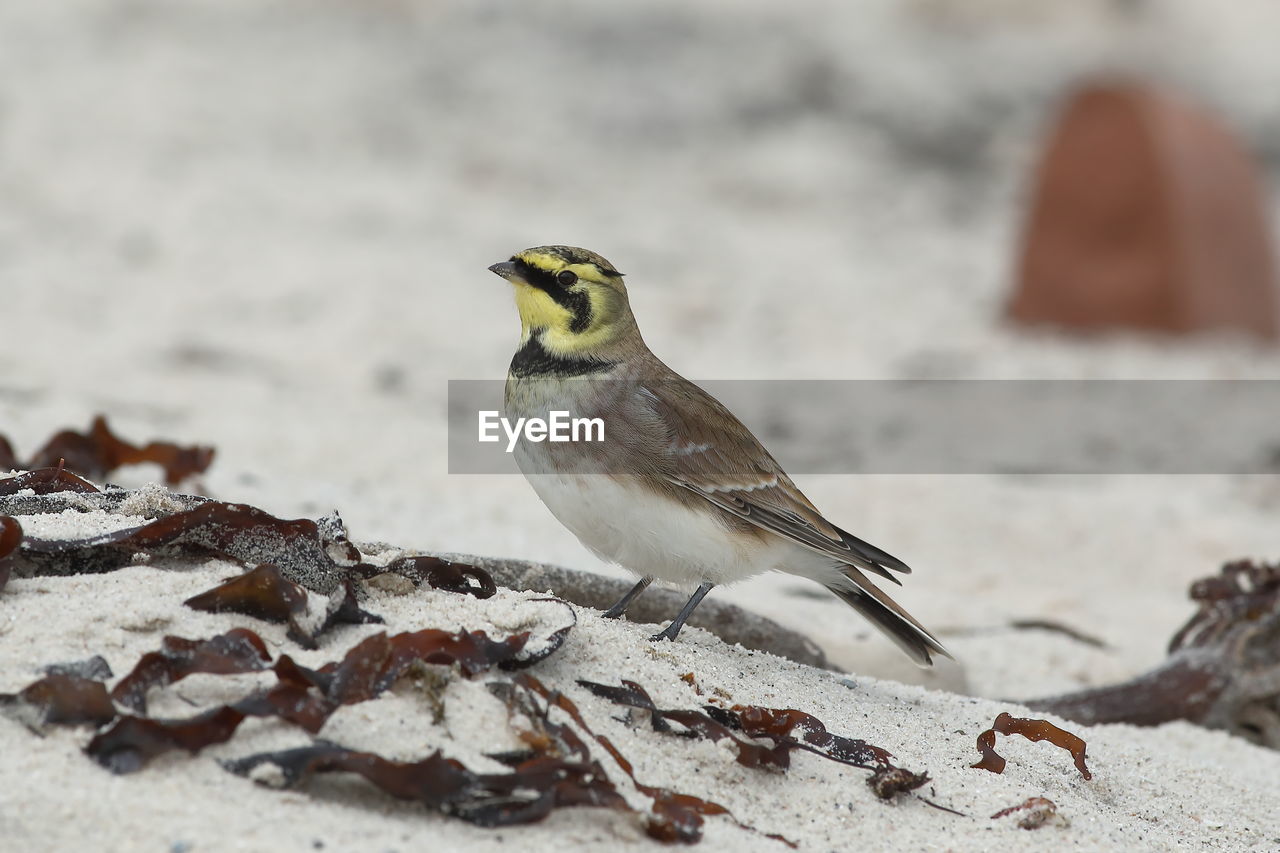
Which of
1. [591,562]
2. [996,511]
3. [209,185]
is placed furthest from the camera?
[209,185]

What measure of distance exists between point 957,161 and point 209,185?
321 inches

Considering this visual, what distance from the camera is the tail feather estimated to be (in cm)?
448

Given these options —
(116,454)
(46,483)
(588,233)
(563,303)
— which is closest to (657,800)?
(563,303)

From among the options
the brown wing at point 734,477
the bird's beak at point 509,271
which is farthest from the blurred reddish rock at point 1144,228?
the bird's beak at point 509,271

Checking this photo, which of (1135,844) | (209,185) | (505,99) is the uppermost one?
(505,99)

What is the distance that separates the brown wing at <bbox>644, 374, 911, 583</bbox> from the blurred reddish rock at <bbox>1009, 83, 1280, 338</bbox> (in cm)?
901

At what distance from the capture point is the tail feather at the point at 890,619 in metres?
4.48

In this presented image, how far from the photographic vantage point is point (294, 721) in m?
3.03

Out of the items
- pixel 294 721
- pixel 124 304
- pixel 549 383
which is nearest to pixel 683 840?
pixel 294 721

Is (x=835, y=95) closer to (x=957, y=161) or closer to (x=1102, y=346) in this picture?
(x=957, y=161)

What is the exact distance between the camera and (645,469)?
415 cm

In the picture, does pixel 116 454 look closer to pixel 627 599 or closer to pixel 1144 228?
pixel 627 599

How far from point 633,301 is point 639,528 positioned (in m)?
8.50

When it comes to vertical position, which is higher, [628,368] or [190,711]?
[628,368]
